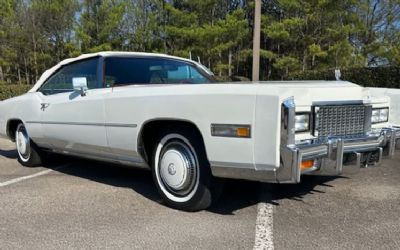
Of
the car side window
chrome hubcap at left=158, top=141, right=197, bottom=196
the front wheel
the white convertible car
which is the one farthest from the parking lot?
the car side window

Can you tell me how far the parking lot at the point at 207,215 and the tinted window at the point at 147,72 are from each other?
1199 millimetres

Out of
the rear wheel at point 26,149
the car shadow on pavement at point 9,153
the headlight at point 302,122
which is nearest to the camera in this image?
the headlight at point 302,122

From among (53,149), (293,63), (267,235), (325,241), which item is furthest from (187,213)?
(293,63)

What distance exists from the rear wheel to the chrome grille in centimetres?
407

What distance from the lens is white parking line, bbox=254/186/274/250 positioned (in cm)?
318

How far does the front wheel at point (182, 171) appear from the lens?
377 centimetres

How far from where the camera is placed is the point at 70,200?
4.45 metres

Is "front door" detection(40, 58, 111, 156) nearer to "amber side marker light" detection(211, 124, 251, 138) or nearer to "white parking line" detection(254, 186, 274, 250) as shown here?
"amber side marker light" detection(211, 124, 251, 138)

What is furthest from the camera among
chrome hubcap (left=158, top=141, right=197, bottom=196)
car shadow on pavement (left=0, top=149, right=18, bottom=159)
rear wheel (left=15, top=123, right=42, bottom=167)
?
car shadow on pavement (left=0, top=149, right=18, bottom=159)

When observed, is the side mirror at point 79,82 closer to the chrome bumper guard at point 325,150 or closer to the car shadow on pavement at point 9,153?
the chrome bumper guard at point 325,150

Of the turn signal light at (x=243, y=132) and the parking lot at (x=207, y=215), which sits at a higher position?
the turn signal light at (x=243, y=132)

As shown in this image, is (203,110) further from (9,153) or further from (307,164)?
(9,153)

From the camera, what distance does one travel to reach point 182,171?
12.8 ft

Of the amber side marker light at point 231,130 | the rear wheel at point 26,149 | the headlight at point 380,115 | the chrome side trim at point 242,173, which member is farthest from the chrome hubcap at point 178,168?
the rear wheel at point 26,149
